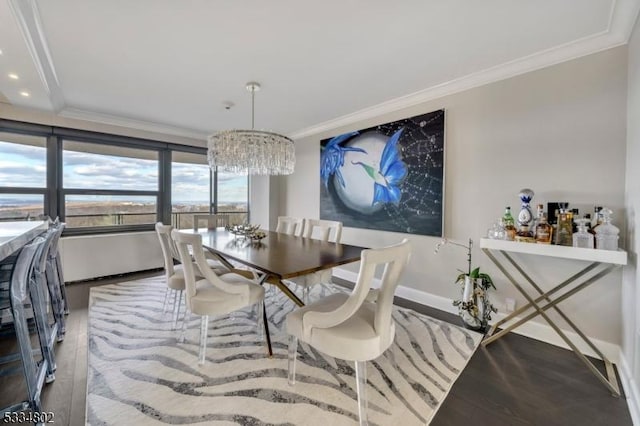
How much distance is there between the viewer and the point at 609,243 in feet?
5.82

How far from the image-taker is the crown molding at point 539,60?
1.79m

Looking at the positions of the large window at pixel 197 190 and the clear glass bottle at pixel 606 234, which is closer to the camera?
the clear glass bottle at pixel 606 234

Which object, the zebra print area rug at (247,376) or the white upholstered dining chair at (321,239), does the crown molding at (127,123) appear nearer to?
the zebra print area rug at (247,376)

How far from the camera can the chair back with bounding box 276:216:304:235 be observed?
3.35 metres

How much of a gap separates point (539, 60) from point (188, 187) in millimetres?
5177

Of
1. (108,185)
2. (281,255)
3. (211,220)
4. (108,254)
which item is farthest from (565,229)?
(108,185)

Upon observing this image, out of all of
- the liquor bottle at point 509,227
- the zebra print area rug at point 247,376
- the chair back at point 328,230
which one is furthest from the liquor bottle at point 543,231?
the chair back at point 328,230

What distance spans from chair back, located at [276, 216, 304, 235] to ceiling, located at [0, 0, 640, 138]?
1.53 metres

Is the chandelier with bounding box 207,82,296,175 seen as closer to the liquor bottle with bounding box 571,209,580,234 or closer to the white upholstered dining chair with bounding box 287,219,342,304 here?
the white upholstered dining chair with bounding box 287,219,342,304

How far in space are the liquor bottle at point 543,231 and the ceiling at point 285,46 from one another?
4.46ft

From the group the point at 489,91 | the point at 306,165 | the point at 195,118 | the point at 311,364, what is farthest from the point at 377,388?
the point at 195,118

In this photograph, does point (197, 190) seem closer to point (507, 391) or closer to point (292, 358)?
point (292, 358)

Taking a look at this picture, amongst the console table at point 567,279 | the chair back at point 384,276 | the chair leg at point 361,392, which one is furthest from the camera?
the console table at point 567,279

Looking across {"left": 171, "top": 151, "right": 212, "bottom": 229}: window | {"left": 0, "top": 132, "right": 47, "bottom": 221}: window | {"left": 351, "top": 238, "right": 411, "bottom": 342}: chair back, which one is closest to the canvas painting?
{"left": 351, "top": 238, "right": 411, "bottom": 342}: chair back
